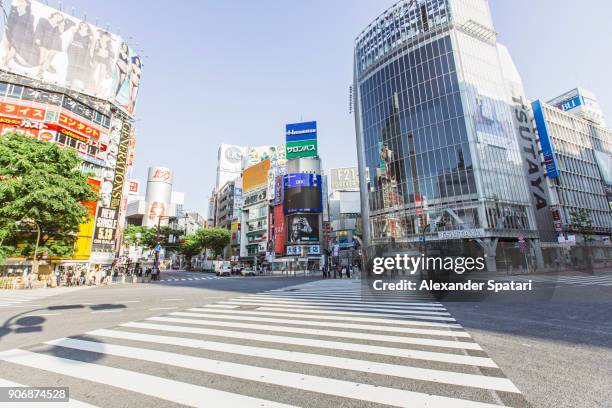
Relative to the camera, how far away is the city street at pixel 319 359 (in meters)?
3.26

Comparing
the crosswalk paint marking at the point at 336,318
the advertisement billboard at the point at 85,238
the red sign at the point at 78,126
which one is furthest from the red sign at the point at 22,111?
the crosswalk paint marking at the point at 336,318

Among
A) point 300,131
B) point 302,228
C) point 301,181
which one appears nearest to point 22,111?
point 301,181

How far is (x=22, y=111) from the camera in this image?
99.8 ft

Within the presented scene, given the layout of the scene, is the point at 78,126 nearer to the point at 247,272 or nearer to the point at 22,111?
the point at 22,111

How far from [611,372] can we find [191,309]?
10222 mm

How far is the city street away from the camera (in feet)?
10.7

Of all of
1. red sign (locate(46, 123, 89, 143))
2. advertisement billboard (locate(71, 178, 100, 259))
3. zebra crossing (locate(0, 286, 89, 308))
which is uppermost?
red sign (locate(46, 123, 89, 143))

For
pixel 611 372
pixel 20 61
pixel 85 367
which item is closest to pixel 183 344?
pixel 85 367

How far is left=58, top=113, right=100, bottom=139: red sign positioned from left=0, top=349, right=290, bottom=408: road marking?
123 ft

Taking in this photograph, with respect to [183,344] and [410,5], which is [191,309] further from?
[410,5]

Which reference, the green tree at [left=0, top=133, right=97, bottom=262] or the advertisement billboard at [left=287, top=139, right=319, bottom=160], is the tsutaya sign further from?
the green tree at [left=0, top=133, right=97, bottom=262]

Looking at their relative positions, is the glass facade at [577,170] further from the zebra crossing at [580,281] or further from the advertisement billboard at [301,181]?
the advertisement billboard at [301,181]

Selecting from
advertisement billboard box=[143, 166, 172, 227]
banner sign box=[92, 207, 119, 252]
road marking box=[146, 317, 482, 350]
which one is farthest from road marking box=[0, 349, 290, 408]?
advertisement billboard box=[143, 166, 172, 227]

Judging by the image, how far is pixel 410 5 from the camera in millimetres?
47625
